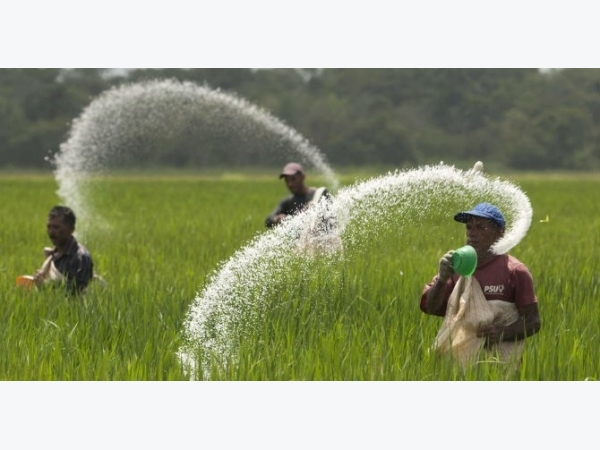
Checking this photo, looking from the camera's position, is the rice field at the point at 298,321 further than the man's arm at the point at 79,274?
No

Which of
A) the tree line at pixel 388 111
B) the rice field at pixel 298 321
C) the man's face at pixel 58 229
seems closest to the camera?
the rice field at pixel 298 321

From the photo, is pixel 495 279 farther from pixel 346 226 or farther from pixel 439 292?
pixel 346 226

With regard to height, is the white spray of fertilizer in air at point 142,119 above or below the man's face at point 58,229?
above

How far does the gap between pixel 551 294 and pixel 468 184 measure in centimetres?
227

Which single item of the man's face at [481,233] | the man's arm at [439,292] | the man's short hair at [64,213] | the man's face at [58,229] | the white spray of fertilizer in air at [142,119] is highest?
the white spray of fertilizer in air at [142,119]

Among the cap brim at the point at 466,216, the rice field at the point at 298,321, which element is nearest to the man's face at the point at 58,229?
the rice field at the point at 298,321

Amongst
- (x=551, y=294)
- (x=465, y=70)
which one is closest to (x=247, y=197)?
(x=551, y=294)

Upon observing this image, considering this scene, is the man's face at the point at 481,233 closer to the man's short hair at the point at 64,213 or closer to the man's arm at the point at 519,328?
the man's arm at the point at 519,328

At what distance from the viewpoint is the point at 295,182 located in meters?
7.21

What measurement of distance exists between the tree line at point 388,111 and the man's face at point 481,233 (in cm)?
2921

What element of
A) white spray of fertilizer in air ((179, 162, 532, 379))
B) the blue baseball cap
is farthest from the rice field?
the blue baseball cap

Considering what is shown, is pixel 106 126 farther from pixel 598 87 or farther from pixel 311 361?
pixel 598 87

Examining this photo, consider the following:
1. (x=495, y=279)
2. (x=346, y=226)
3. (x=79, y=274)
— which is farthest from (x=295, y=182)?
(x=495, y=279)

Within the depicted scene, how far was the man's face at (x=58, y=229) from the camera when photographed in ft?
19.2
